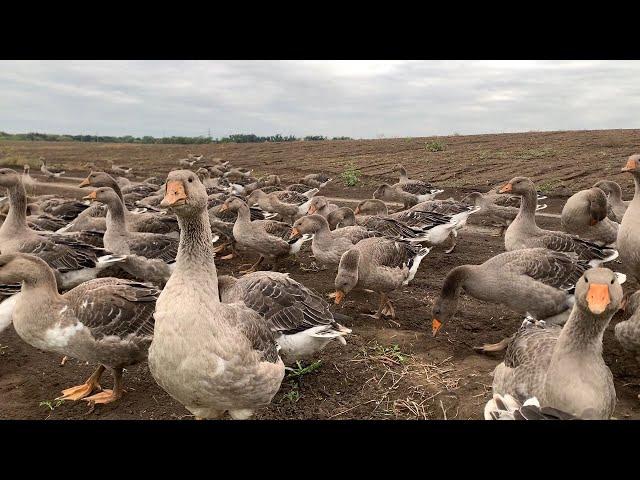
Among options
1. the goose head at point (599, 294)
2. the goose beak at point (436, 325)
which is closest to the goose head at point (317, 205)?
the goose beak at point (436, 325)

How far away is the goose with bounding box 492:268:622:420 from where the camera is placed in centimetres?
356

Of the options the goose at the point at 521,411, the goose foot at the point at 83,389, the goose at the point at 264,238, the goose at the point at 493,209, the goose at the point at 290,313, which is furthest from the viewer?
the goose at the point at 493,209

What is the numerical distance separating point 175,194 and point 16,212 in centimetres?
699

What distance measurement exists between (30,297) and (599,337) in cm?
576

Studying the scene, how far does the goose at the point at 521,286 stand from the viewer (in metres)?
6.59

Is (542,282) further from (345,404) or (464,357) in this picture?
(345,404)

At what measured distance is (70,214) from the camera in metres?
13.6

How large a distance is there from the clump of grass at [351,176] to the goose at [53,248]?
16564mm

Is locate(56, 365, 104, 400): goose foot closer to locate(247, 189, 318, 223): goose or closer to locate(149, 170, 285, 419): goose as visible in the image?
locate(149, 170, 285, 419): goose

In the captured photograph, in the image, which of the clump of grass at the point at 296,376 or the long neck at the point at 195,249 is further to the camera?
the clump of grass at the point at 296,376

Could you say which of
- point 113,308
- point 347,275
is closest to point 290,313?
point 347,275

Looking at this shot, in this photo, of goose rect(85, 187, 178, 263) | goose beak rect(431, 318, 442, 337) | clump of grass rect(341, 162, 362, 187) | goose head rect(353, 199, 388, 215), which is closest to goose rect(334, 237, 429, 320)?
goose beak rect(431, 318, 442, 337)

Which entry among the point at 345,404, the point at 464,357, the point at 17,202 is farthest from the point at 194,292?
the point at 17,202

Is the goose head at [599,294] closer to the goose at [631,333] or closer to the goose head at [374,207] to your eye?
the goose at [631,333]
